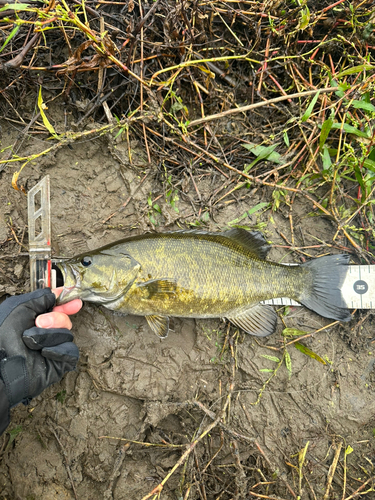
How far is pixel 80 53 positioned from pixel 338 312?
3.68 meters

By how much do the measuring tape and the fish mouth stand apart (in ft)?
6.80

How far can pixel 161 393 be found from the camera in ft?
11.4

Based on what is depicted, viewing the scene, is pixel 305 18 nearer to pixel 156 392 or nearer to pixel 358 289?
pixel 358 289

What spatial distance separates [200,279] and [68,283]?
47.5 inches

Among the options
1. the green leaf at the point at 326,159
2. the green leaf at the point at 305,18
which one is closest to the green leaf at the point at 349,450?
the green leaf at the point at 326,159

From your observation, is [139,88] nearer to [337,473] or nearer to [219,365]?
[219,365]

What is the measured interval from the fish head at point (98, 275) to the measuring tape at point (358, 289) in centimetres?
167

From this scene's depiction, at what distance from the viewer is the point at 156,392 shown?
136 inches

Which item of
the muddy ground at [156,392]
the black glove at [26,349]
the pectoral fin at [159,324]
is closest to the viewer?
the black glove at [26,349]

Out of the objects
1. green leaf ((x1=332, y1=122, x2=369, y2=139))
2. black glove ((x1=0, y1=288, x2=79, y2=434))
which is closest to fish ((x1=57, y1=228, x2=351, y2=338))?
black glove ((x1=0, y1=288, x2=79, y2=434))

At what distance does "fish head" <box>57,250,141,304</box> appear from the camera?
9.85 ft

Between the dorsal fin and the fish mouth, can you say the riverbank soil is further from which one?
the fish mouth

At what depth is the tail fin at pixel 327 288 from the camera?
11.3 feet

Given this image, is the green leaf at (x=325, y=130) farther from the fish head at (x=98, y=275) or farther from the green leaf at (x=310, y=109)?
the fish head at (x=98, y=275)
